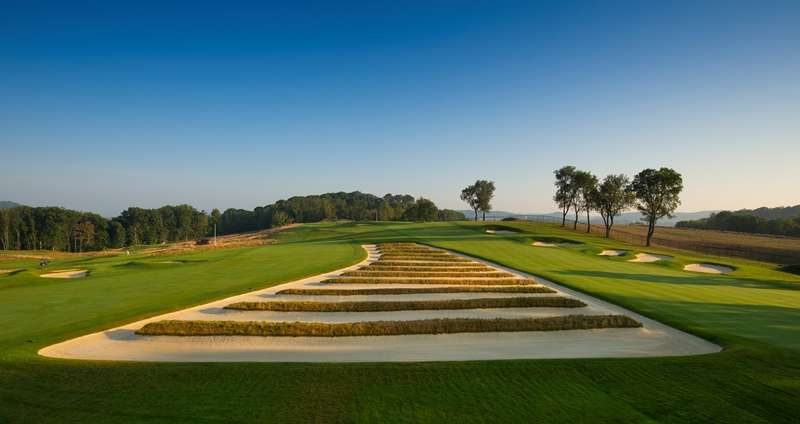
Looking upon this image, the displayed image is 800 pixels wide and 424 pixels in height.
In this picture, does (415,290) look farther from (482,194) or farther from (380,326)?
(482,194)

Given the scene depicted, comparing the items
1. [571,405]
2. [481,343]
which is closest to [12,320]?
[481,343]

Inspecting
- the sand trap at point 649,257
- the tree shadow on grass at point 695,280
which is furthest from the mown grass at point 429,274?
the sand trap at point 649,257

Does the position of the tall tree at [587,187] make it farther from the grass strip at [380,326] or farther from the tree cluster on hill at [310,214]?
the tree cluster on hill at [310,214]

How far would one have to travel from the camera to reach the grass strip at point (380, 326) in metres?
12.8

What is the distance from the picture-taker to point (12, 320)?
1350 cm

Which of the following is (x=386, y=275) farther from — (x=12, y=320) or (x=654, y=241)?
(x=654, y=241)

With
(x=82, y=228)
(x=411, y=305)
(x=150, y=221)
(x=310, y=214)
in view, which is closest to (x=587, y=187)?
(x=411, y=305)

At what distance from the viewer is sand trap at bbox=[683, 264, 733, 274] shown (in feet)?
96.5

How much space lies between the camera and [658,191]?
142 ft

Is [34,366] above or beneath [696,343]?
above

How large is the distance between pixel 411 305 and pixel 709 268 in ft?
94.8

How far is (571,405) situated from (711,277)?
85.2ft

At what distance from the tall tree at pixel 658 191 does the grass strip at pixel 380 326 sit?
3695 cm

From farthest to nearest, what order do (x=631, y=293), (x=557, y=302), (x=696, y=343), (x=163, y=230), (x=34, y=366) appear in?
(x=163, y=230) → (x=631, y=293) → (x=557, y=302) → (x=696, y=343) → (x=34, y=366)
